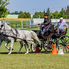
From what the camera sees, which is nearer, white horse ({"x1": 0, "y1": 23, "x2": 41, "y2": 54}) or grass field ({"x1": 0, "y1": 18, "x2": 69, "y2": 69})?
grass field ({"x1": 0, "y1": 18, "x2": 69, "y2": 69})

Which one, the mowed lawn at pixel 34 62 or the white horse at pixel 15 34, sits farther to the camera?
the white horse at pixel 15 34

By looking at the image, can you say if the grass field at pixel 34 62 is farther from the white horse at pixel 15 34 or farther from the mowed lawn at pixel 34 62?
the white horse at pixel 15 34

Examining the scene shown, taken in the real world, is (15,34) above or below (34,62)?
above

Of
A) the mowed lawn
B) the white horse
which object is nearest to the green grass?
the mowed lawn

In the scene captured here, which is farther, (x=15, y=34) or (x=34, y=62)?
(x=15, y=34)

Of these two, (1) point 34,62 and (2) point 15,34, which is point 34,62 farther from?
(2) point 15,34

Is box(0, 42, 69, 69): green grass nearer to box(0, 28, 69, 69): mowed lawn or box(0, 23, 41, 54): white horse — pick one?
box(0, 28, 69, 69): mowed lawn

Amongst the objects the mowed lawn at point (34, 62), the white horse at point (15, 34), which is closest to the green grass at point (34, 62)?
the mowed lawn at point (34, 62)

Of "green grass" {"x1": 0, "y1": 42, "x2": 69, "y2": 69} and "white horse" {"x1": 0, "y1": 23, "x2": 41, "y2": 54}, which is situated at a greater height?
"white horse" {"x1": 0, "y1": 23, "x2": 41, "y2": 54}

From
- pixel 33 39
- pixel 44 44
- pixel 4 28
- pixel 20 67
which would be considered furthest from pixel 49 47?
pixel 20 67

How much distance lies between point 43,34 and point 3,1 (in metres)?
18.2

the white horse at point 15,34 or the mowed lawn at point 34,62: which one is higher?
the white horse at point 15,34

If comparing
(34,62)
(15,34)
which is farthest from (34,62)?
(15,34)

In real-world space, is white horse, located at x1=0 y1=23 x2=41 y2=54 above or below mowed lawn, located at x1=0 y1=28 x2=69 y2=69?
above
